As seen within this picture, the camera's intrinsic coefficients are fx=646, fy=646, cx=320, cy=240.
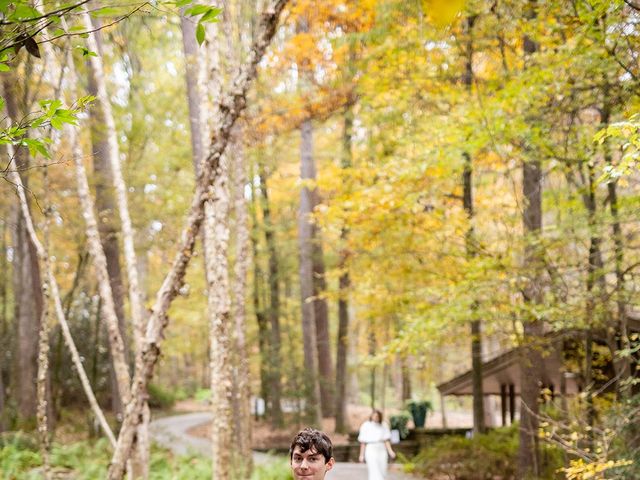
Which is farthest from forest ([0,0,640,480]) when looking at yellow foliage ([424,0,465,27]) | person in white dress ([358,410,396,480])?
person in white dress ([358,410,396,480])

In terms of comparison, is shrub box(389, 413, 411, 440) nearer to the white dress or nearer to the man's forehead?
the white dress

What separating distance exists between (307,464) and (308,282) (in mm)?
18519

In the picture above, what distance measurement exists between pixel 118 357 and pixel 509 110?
616cm

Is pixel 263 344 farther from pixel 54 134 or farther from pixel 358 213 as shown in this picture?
pixel 54 134

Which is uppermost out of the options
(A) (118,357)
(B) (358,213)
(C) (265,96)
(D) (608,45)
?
(C) (265,96)

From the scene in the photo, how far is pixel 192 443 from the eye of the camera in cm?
2073

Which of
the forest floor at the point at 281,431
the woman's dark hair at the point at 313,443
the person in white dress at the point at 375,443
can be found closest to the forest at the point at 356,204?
the forest floor at the point at 281,431

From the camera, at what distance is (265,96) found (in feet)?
50.3

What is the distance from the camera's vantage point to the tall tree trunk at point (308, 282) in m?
21.2

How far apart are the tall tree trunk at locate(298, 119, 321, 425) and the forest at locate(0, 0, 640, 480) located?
0.25 feet

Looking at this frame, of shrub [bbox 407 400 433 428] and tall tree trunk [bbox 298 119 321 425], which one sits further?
shrub [bbox 407 400 433 428]

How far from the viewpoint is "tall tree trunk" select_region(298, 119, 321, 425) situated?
21250 millimetres

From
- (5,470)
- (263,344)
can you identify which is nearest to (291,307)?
(263,344)

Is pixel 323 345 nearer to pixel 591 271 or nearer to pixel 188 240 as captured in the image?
pixel 591 271
